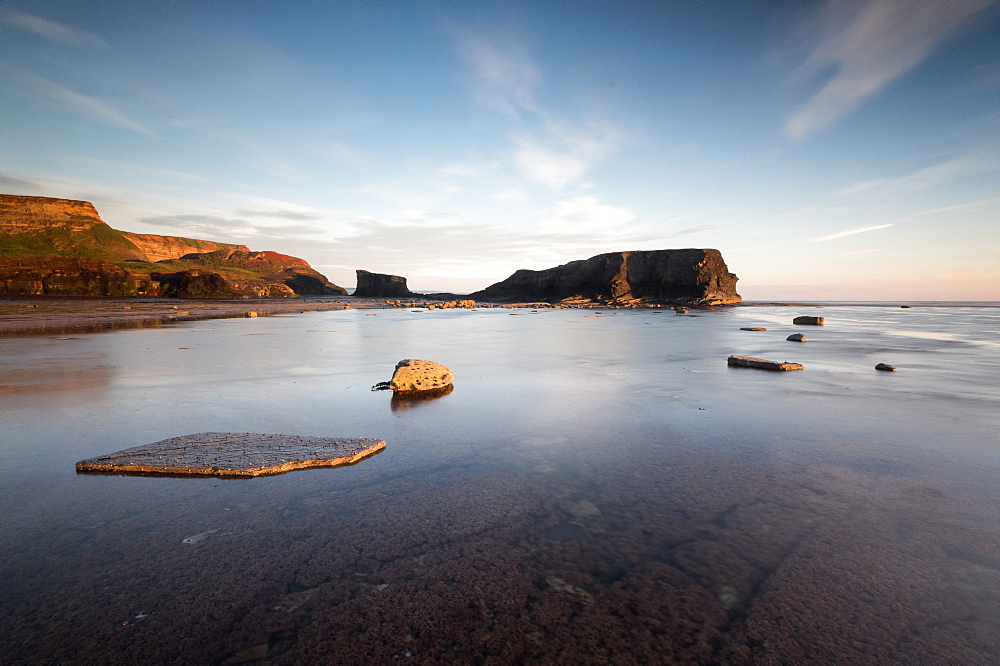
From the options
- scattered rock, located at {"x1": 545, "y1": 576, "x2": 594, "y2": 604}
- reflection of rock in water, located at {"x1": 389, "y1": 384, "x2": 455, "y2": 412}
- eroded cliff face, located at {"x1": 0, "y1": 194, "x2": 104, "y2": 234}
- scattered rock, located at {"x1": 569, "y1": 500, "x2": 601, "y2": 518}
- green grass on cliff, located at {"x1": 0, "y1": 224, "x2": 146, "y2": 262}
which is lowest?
reflection of rock in water, located at {"x1": 389, "y1": 384, "x2": 455, "y2": 412}

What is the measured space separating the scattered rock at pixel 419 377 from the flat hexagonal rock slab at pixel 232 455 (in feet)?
9.77

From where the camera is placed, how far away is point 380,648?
230cm

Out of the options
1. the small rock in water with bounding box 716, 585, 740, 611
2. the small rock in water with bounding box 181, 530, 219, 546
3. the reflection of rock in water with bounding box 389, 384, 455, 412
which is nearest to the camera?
the small rock in water with bounding box 716, 585, 740, 611

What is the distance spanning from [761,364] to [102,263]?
9229 centimetres

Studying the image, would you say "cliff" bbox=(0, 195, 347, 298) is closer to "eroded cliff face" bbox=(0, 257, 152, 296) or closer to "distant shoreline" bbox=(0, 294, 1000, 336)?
"eroded cliff face" bbox=(0, 257, 152, 296)

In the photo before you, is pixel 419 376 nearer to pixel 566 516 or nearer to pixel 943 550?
pixel 566 516

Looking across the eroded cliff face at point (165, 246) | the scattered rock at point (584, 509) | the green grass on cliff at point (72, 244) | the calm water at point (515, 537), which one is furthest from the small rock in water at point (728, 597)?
the eroded cliff face at point (165, 246)

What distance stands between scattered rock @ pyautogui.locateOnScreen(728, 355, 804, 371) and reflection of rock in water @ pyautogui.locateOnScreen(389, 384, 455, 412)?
8848mm

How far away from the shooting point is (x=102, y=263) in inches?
2682

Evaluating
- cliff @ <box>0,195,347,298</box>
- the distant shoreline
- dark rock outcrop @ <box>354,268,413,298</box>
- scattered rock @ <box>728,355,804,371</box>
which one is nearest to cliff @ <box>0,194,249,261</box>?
cliff @ <box>0,195,347,298</box>

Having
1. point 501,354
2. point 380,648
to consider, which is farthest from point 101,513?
point 501,354

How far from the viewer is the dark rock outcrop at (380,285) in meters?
148

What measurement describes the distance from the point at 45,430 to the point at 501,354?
11396mm

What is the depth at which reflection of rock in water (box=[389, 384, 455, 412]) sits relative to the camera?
25.3ft
